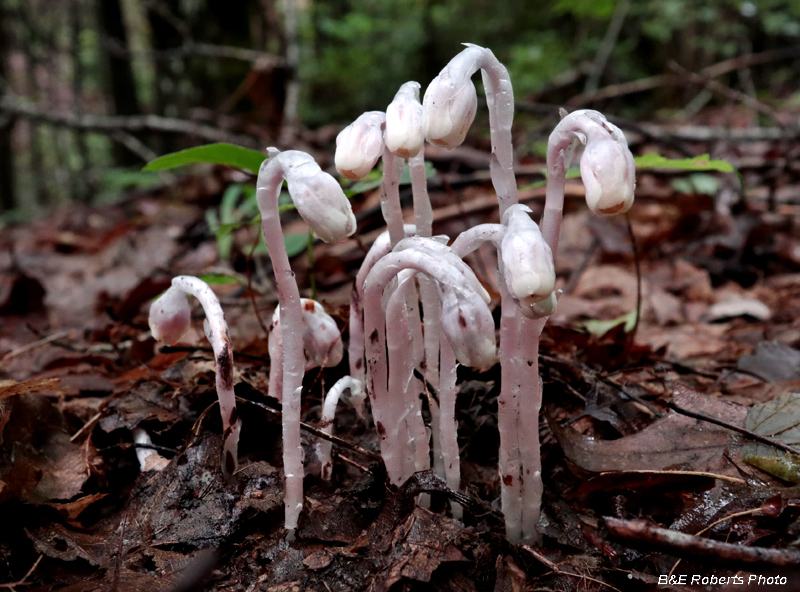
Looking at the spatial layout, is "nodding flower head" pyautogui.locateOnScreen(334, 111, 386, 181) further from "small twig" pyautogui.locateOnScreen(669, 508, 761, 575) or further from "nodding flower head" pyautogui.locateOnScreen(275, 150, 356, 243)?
"small twig" pyautogui.locateOnScreen(669, 508, 761, 575)

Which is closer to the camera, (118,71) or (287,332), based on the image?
(287,332)

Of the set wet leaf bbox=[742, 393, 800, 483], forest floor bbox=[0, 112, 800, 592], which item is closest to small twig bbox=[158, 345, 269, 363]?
forest floor bbox=[0, 112, 800, 592]

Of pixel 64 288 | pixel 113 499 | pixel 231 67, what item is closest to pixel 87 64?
pixel 231 67

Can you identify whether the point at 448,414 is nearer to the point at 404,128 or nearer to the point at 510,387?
the point at 510,387

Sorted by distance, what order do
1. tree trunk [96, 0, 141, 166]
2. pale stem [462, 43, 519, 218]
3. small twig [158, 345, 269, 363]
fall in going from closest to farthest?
1. pale stem [462, 43, 519, 218]
2. small twig [158, 345, 269, 363]
3. tree trunk [96, 0, 141, 166]

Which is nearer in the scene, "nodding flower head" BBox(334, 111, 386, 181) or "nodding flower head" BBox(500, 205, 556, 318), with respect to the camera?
"nodding flower head" BBox(500, 205, 556, 318)

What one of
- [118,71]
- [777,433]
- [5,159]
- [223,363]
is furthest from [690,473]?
[5,159]

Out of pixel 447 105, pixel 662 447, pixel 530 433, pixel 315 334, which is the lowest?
pixel 662 447

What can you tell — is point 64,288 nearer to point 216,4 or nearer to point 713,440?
point 713,440
